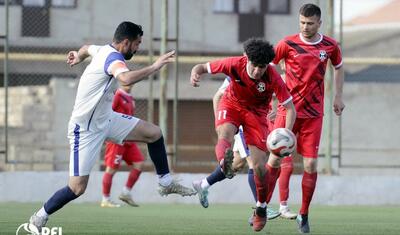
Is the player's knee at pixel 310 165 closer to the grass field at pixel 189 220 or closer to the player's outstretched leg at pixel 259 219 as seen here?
the grass field at pixel 189 220

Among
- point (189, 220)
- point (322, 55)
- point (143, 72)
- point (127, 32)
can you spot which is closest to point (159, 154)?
point (127, 32)

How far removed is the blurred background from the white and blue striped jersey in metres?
7.99

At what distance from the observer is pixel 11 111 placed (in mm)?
27984

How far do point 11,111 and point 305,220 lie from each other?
17.6 meters

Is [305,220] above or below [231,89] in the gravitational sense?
below

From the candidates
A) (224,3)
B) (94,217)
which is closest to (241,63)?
(94,217)

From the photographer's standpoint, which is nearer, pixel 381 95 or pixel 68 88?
pixel 68 88

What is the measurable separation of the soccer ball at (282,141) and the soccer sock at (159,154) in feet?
3.60

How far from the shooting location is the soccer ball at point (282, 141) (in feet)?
36.8

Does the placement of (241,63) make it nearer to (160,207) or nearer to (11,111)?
(160,207)

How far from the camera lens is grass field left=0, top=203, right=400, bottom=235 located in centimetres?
1132

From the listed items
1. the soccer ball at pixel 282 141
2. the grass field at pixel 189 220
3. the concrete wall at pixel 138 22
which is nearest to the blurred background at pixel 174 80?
the concrete wall at pixel 138 22

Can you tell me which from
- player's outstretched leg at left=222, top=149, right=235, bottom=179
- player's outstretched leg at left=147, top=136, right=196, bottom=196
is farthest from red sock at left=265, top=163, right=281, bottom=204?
player's outstretched leg at left=222, top=149, right=235, bottom=179

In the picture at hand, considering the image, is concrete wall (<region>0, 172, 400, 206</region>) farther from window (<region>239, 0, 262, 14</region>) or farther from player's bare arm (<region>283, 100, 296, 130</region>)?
window (<region>239, 0, 262, 14</region>)
